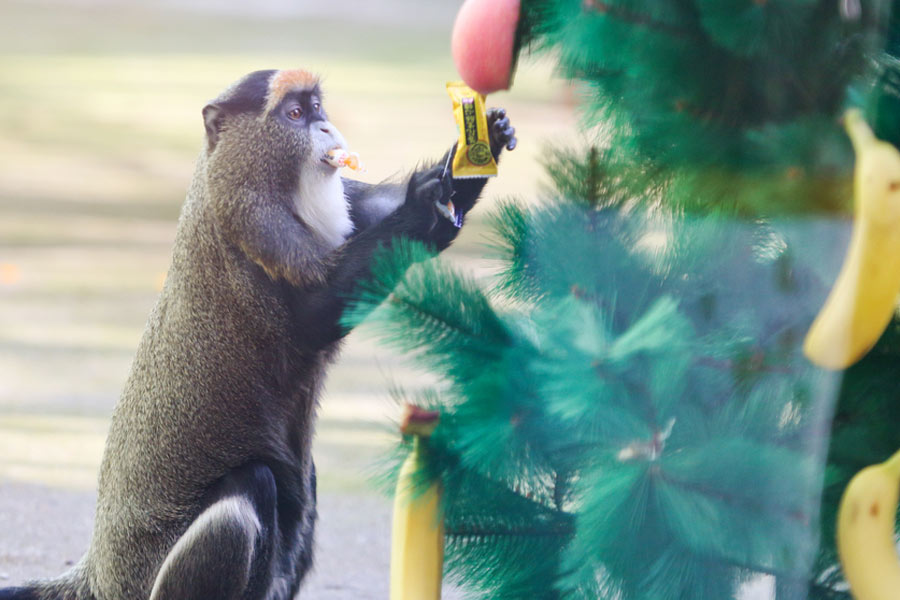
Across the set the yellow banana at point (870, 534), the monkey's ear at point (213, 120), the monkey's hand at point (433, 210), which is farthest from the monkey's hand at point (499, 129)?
the yellow banana at point (870, 534)

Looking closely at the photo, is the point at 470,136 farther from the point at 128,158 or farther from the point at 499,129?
the point at 128,158

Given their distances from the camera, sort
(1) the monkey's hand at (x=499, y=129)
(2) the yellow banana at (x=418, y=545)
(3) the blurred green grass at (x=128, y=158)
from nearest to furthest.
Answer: (2) the yellow banana at (x=418, y=545) < (1) the monkey's hand at (x=499, y=129) < (3) the blurred green grass at (x=128, y=158)

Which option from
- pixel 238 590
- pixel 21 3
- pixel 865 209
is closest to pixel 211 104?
pixel 238 590

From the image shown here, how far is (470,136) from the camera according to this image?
5.90 ft

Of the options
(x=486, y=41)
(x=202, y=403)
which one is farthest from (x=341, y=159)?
(x=486, y=41)

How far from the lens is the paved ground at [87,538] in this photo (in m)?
3.00

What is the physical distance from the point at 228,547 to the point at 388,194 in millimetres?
821

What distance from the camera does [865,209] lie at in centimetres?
125

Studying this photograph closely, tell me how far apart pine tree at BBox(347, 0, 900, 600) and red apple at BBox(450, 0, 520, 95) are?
43 millimetres

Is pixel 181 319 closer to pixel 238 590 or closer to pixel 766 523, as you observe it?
pixel 238 590

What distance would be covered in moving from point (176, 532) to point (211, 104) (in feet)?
2.80

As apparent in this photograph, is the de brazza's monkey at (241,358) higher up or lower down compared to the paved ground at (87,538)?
higher up

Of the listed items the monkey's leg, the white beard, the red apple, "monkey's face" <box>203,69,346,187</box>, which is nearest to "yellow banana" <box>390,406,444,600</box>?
the monkey's leg

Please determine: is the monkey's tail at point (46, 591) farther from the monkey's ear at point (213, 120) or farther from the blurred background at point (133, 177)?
the monkey's ear at point (213, 120)
